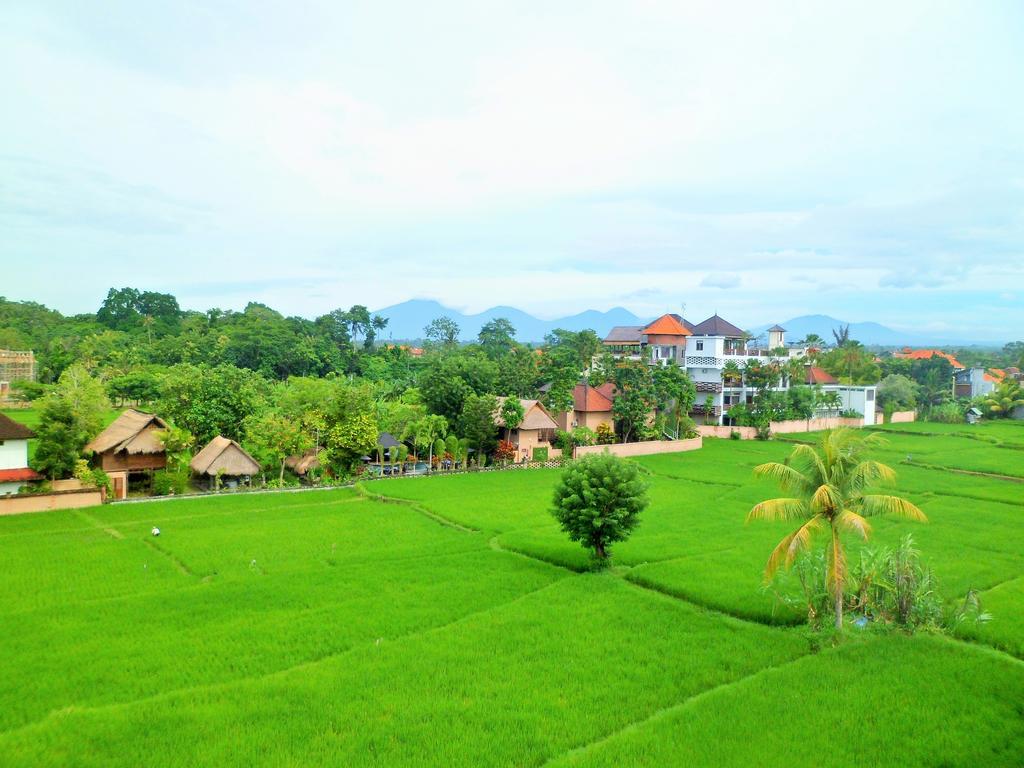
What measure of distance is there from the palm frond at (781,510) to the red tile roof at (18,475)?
26.3m

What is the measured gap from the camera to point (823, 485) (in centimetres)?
1470

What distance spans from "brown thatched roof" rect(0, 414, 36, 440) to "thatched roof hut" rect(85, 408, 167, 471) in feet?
9.17

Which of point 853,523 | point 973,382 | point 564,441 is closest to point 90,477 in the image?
point 564,441

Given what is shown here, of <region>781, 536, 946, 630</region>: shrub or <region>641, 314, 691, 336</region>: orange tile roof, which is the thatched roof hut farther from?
<region>641, 314, 691, 336</region>: orange tile roof

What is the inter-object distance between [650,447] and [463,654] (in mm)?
32739

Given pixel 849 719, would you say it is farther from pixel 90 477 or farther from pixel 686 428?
pixel 686 428

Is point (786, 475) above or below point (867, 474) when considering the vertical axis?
below

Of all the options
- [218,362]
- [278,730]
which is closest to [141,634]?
[278,730]

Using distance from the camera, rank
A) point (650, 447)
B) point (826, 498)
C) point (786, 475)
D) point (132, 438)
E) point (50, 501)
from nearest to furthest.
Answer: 1. point (826, 498)
2. point (786, 475)
3. point (50, 501)
4. point (132, 438)
5. point (650, 447)

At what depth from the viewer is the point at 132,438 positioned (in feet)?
97.9

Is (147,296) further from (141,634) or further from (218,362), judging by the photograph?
(141,634)

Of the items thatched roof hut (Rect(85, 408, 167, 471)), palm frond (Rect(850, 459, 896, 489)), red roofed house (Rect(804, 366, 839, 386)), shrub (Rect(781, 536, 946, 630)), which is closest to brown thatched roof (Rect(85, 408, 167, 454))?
thatched roof hut (Rect(85, 408, 167, 471))

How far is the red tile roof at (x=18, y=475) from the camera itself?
2617 cm

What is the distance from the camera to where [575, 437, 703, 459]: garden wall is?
42688 millimetres
